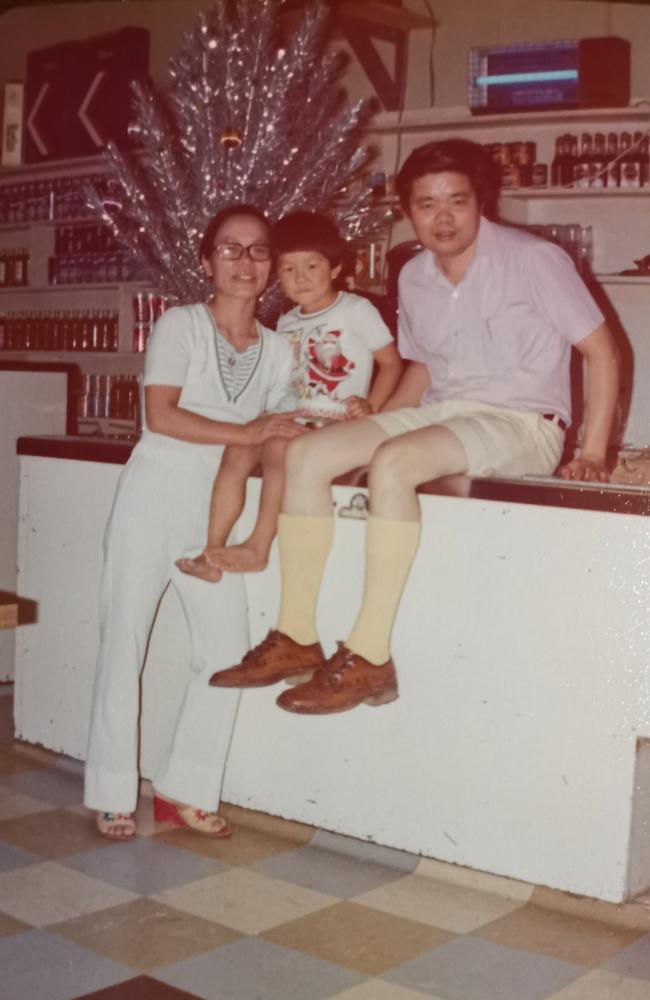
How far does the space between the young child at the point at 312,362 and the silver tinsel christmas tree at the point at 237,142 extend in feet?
1.39

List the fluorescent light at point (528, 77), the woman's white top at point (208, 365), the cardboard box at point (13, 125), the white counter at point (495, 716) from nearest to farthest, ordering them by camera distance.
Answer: the white counter at point (495, 716) < the woman's white top at point (208, 365) < the fluorescent light at point (528, 77) < the cardboard box at point (13, 125)

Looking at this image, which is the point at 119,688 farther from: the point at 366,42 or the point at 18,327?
the point at 18,327

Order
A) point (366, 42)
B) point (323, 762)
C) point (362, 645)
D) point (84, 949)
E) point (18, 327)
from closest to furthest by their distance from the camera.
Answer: point (84, 949) < point (362, 645) < point (323, 762) < point (366, 42) < point (18, 327)

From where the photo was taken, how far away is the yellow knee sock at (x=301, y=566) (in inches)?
96.0

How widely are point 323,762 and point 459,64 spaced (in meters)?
3.81

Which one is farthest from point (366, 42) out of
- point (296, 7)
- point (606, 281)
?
point (606, 281)

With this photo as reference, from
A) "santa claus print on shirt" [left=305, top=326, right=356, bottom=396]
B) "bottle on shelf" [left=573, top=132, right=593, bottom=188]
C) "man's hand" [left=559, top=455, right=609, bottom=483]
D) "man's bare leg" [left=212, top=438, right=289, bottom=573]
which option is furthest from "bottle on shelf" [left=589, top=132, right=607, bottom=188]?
"man's bare leg" [left=212, top=438, right=289, bottom=573]

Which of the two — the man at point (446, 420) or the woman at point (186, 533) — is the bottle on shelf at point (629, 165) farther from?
the woman at point (186, 533)

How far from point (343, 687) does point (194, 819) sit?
0.60 m

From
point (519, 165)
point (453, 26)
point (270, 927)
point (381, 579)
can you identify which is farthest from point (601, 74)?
point (270, 927)

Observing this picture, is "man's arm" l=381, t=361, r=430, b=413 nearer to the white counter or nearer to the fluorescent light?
the white counter

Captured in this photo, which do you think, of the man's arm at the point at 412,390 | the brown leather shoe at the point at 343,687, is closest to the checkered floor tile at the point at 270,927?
the brown leather shoe at the point at 343,687

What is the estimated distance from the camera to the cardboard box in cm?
653

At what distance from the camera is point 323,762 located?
2600 mm
